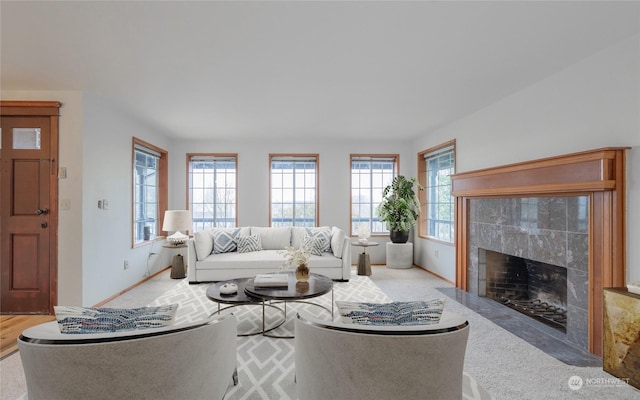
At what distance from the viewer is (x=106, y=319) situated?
4.22ft

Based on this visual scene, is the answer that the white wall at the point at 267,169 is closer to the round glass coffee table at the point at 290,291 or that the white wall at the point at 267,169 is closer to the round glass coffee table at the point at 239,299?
the round glass coffee table at the point at 290,291

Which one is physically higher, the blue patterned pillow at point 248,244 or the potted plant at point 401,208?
the potted plant at point 401,208

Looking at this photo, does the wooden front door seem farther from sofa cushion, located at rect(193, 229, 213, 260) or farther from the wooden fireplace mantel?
the wooden fireplace mantel

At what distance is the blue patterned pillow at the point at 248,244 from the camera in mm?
4930

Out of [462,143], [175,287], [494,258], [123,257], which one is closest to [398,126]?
[462,143]

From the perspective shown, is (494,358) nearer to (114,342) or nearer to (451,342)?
(451,342)

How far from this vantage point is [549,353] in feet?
8.21

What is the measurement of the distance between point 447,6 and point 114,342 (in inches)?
95.6

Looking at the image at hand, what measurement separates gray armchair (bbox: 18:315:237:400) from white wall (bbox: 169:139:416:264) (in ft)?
16.0

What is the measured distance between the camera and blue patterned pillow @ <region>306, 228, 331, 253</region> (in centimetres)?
491

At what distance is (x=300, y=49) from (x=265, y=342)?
244cm

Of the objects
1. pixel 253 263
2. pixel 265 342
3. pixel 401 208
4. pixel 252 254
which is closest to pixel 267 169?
pixel 252 254

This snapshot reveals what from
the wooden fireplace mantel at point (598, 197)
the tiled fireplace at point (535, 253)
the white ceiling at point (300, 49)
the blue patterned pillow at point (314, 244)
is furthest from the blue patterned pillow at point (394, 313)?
the blue patterned pillow at point (314, 244)

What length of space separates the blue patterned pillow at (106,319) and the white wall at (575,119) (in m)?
3.16
